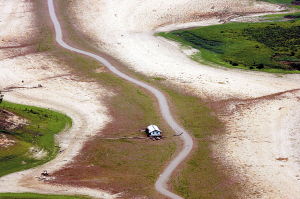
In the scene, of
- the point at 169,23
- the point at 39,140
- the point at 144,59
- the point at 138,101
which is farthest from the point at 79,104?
the point at 169,23

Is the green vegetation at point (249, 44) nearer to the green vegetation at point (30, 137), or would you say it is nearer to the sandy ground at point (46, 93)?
the sandy ground at point (46, 93)

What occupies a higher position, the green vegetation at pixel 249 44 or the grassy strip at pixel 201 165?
the green vegetation at pixel 249 44

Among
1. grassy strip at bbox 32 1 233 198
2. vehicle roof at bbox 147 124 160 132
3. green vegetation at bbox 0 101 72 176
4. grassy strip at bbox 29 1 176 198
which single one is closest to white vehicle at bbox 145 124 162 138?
vehicle roof at bbox 147 124 160 132

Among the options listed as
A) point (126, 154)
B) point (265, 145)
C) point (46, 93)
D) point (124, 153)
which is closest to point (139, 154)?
point (126, 154)

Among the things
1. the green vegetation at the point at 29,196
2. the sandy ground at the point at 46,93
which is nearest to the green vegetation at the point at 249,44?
the sandy ground at the point at 46,93

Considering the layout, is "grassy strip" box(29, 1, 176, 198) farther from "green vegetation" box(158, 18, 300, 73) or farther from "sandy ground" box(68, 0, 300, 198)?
"green vegetation" box(158, 18, 300, 73)

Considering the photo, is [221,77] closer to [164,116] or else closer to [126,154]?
[164,116]
